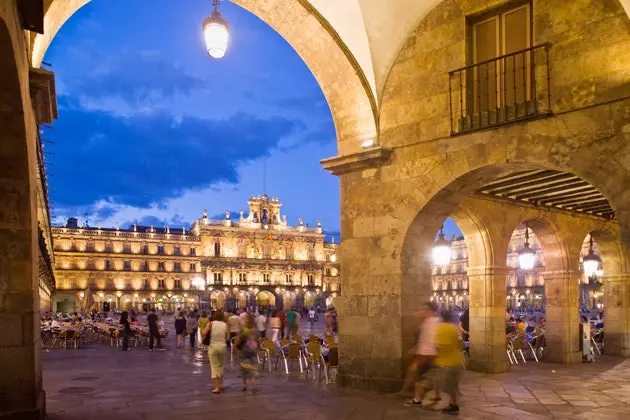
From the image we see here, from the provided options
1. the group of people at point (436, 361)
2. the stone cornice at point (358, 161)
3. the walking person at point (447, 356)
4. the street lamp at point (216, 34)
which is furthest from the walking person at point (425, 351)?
the street lamp at point (216, 34)

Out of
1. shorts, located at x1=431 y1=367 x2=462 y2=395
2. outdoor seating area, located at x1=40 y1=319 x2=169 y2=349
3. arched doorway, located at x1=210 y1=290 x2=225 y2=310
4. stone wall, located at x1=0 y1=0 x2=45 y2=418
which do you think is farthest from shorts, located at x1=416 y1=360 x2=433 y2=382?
arched doorway, located at x1=210 y1=290 x2=225 y2=310

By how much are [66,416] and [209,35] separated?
4527 millimetres

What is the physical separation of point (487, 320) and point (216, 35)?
713 centimetres

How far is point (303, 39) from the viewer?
8758 millimetres

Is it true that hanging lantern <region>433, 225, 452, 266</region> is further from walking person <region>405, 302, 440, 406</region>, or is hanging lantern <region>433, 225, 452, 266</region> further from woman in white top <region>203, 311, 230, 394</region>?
woman in white top <region>203, 311, 230, 394</region>

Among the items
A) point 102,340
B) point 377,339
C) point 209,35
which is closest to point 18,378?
point 209,35

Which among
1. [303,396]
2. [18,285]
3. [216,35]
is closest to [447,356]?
[303,396]

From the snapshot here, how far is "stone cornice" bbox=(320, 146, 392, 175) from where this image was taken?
327 inches

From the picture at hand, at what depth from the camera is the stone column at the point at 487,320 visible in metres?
10.6

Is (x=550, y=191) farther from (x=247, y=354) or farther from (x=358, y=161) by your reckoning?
(x=247, y=354)

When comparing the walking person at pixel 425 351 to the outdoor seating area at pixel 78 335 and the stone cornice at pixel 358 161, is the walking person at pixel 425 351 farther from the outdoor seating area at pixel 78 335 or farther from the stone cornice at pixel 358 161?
the outdoor seating area at pixel 78 335

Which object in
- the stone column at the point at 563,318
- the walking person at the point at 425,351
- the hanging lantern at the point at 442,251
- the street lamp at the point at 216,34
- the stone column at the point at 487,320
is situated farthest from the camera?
the stone column at the point at 563,318

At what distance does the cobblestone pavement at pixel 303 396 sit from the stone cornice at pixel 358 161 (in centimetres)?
315

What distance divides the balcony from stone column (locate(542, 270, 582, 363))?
247 inches
